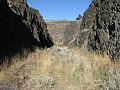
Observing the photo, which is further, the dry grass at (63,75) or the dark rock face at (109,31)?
the dark rock face at (109,31)

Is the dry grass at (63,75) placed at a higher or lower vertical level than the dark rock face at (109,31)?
lower

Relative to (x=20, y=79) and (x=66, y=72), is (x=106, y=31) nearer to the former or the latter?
(x=66, y=72)

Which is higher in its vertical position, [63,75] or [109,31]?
[109,31]

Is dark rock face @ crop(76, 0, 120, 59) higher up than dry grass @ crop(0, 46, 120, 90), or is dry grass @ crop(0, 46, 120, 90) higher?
dark rock face @ crop(76, 0, 120, 59)

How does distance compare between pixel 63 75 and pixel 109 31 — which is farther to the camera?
pixel 109 31

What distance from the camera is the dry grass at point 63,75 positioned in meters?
10.0

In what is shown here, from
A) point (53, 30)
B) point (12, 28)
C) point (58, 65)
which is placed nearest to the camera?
point (58, 65)

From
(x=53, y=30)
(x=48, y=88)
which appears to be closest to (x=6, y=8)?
(x=48, y=88)

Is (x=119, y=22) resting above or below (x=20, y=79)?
above

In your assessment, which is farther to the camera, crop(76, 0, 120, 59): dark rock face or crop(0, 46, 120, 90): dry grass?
crop(76, 0, 120, 59): dark rock face

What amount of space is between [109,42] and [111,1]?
87.0 inches

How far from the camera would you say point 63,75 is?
10961mm

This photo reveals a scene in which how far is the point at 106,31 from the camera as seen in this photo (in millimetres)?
14750

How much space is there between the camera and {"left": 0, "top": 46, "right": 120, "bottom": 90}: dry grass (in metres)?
10.0
